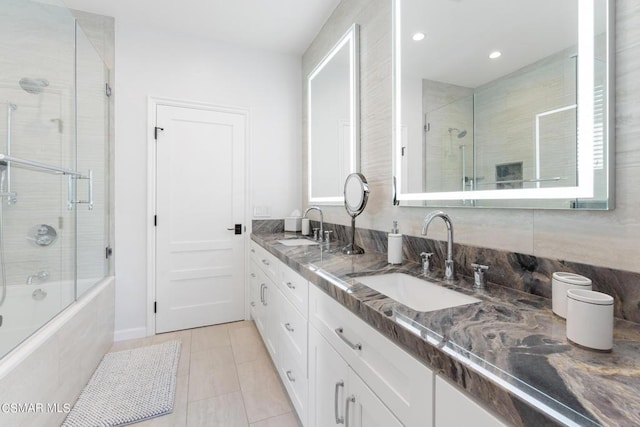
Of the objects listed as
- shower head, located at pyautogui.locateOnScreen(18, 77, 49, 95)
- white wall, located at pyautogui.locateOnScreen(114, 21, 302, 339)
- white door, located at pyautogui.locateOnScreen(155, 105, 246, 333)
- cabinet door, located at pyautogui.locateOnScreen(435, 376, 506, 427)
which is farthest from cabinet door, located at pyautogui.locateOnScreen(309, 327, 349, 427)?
shower head, located at pyautogui.locateOnScreen(18, 77, 49, 95)

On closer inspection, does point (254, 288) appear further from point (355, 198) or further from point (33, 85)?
point (33, 85)

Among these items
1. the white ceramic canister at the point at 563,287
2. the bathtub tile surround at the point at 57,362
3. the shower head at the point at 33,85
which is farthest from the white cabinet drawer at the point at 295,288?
the shower head at the point at 33,85

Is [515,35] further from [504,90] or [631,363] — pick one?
[631,363]

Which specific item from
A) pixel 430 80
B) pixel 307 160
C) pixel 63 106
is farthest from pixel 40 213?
pixel 430 80

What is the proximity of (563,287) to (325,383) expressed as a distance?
0.86 metres

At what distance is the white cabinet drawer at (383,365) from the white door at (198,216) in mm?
1887

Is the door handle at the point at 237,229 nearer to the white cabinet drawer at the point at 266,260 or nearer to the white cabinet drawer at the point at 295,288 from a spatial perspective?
the white cabinet drawer at the point at 266,260

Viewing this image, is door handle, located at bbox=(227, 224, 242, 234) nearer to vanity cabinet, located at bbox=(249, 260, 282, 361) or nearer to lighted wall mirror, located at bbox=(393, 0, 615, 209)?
vanity cabinet, located at bbox=(249, 260, 282, 361)

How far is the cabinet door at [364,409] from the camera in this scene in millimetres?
738

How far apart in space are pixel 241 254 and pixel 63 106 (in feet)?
5.67

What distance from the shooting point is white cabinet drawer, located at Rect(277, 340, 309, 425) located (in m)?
1.31

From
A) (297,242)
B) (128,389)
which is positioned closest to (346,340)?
(297,242)

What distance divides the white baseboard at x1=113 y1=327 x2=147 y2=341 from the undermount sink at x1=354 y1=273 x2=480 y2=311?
2.28m

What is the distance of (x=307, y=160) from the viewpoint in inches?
112
